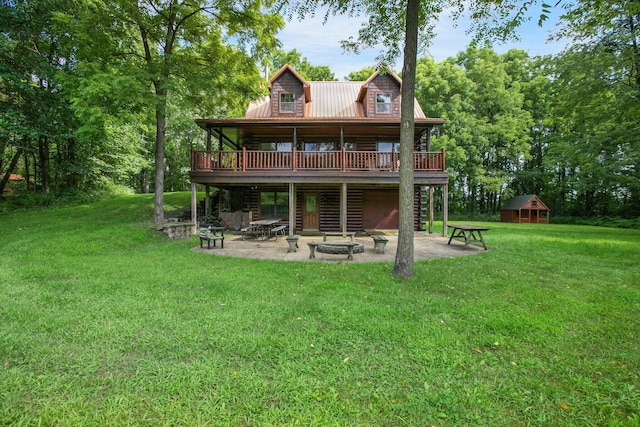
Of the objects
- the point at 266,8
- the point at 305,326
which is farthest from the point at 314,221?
the point at 305,326

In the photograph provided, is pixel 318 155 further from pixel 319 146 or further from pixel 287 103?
pixel 287 103

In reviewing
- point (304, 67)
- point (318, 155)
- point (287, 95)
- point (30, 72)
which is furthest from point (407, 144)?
point (304, 67)

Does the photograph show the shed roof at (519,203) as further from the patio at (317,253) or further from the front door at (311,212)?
the front door at (311,212)

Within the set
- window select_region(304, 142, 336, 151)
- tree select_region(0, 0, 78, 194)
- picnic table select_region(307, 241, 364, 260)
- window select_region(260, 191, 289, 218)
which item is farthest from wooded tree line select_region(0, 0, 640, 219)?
picnic table select_region(307, 241, 364, 260)

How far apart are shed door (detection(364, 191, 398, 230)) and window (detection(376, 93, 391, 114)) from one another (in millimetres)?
4512

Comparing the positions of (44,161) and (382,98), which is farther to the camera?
(44,161)

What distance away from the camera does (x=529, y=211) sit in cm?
2841

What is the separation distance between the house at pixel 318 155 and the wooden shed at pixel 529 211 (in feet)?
60.4

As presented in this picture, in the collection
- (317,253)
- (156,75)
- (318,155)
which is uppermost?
(156,75)

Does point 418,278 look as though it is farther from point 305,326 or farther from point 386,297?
point 305,326

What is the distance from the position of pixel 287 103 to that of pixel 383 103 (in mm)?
5302

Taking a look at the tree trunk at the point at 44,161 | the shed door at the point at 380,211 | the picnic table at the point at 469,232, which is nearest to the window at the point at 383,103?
the shed door at the point at 380,211

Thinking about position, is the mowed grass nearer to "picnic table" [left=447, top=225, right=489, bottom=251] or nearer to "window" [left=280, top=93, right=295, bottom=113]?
"picnic table" [left=447, top=225, right=489, bottom=251]

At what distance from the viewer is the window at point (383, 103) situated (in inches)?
621
